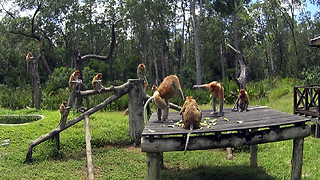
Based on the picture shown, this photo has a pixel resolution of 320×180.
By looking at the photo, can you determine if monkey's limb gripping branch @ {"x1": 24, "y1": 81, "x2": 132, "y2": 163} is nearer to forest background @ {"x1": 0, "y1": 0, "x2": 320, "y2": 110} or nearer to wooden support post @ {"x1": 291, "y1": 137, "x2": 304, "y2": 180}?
wooden support post @ {"x1": 291, "y1": 137, "x2": 304, "y2": 180}

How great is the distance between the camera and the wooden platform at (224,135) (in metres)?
4.43

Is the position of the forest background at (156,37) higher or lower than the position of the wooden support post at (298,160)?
higher

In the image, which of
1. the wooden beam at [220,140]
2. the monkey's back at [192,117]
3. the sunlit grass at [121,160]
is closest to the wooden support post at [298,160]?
the wooden beam at [220,140]

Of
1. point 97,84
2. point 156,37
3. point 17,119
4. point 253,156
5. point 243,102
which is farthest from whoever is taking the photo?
point 156,37

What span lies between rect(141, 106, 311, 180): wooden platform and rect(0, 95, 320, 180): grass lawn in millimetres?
1305

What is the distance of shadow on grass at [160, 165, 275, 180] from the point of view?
5.91 m

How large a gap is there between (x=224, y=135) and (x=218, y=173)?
1.73 metres

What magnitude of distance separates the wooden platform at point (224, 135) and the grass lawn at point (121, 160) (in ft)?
4.28

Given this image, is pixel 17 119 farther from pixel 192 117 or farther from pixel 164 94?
pixel 192 117

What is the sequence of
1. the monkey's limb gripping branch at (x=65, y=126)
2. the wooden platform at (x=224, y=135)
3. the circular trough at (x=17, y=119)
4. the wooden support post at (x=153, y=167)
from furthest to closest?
the circular trough at (x=17, y=119), the monkey's limb gripping branch at (x=65, y=126), the wooden support post at (x=153, y=167), the wooden platform at (x=224, y=135)

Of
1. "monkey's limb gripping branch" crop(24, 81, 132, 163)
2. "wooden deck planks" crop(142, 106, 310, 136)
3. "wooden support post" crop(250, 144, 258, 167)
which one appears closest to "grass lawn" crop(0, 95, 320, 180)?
"wooden support post" crop(250, 144, 258, 167)

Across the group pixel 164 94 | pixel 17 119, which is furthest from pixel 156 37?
pixel 164 94

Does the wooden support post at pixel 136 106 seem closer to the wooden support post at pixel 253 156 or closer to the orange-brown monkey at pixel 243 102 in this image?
the orange-brown monkey at pixel 243 102

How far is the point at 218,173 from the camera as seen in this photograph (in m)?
6.15
